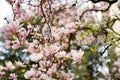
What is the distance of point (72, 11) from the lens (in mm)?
11469

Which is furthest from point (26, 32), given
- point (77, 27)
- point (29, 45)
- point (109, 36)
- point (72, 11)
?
point (72, 11)

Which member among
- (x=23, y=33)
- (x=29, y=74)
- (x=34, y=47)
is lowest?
(x=29, y=74)

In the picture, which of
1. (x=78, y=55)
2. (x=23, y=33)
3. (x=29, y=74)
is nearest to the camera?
(x=78, y=55)

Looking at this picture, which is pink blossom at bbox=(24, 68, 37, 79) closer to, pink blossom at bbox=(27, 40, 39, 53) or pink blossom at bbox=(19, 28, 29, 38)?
pink blossom at bbox=(27, 40, 39, 53)

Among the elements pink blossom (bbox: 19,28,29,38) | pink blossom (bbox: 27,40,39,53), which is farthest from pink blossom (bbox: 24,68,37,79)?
pink blossom (bbox: 19,28,29,38)

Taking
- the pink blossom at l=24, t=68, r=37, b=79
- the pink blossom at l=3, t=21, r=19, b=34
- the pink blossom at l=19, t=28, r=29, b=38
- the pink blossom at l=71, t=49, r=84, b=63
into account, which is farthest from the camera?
the pink blossom at l=24, t=68, r=37, b=79

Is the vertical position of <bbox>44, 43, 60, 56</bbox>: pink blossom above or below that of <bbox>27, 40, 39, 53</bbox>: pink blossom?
below

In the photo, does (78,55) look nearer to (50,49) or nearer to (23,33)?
(50,49)

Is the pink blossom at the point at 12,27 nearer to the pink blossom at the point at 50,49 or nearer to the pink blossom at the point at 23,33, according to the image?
the pink blossom at the point at 23,33

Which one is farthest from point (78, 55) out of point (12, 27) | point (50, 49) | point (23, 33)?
point (12, 27)

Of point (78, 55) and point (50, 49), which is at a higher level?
point (50, 49)

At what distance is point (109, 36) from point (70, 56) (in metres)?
1.52

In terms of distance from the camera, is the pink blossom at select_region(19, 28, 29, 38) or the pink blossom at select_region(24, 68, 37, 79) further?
the pink blossom at select_region(24, 68, 37, 79)

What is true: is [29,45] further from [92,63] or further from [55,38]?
[92,63]
